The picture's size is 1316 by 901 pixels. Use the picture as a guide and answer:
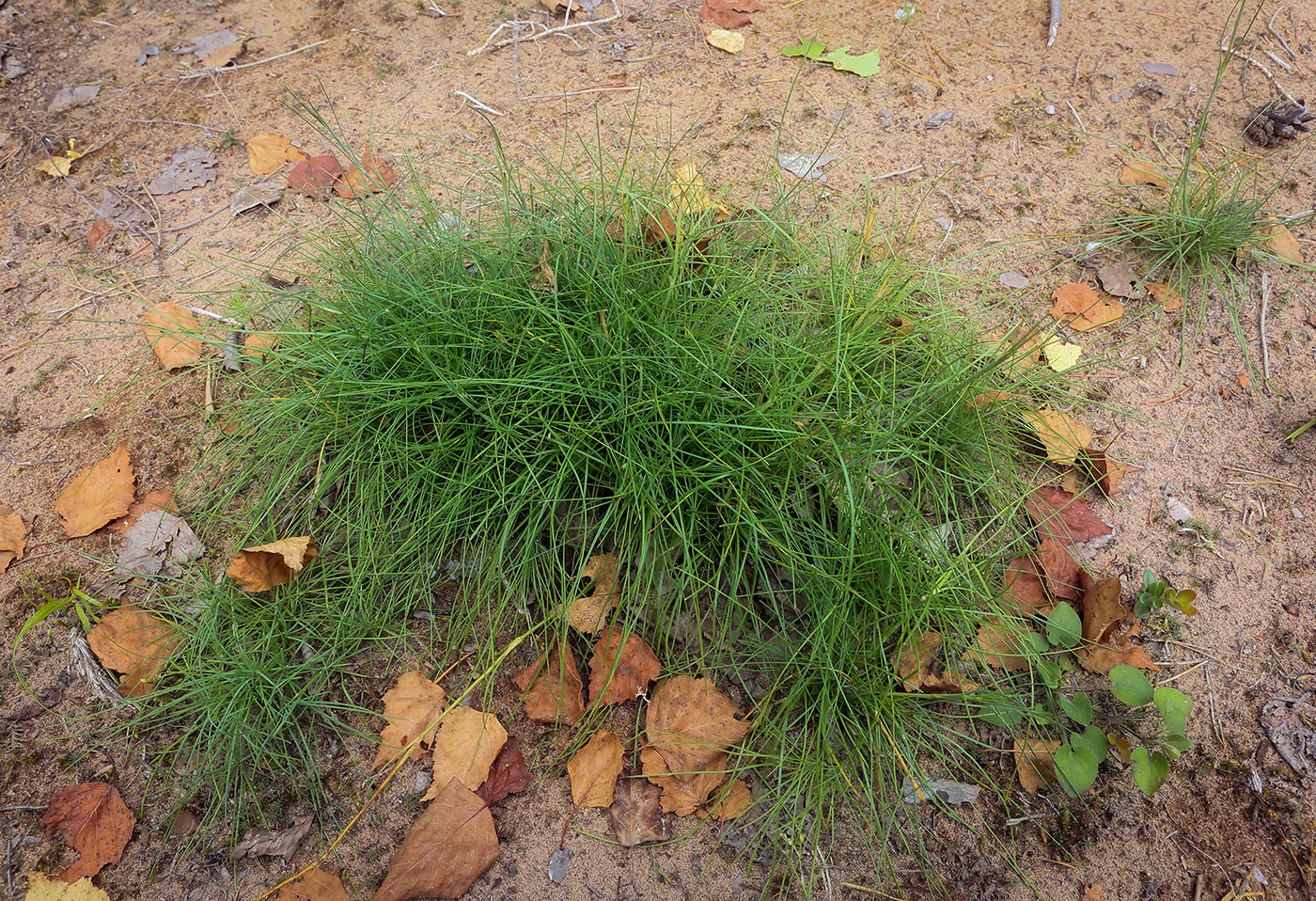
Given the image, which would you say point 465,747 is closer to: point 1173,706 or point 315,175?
point 1173,706

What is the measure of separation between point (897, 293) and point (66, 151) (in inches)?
120

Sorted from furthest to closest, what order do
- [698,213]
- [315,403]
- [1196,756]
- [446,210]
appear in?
[446,210] < [698,213] < [315,403] < [1196,756]

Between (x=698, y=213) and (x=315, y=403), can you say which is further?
(x=698, y=213)

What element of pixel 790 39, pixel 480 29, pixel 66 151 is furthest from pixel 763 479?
pixel 66 151

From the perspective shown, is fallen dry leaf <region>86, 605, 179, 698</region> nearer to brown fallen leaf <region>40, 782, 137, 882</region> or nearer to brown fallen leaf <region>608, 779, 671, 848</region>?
brown fallen leaf <region>40, 782, 137, 882</region>

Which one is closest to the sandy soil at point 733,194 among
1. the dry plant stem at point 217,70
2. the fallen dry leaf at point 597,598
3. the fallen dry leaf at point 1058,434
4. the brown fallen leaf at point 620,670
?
the dry plant stem at point 217,70

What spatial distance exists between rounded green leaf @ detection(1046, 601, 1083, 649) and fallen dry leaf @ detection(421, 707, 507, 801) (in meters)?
1.26

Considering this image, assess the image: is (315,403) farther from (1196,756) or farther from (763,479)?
(1196,756)

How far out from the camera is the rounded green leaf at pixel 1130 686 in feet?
5.06

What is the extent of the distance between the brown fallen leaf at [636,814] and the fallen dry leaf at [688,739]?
2 cm

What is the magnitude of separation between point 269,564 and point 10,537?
30.7 inches

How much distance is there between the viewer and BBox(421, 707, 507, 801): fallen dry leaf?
163 cm

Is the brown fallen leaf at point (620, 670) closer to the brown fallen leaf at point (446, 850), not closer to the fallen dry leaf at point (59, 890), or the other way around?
the brown fallen leaf at point (446, 850)

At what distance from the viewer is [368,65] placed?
3.02 meters
